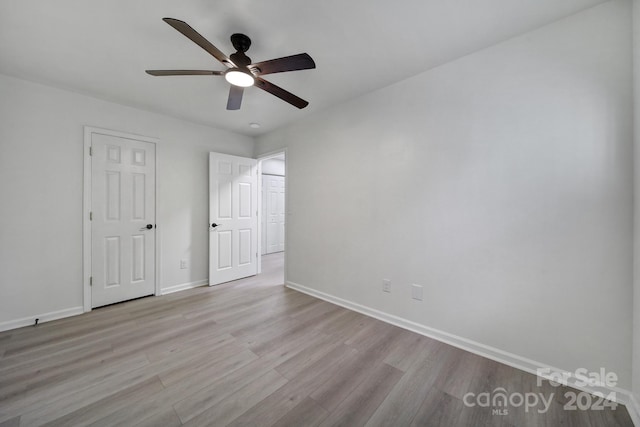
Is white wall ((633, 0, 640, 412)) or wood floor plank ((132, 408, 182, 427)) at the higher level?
white wall ((633, 0, 640, 412))

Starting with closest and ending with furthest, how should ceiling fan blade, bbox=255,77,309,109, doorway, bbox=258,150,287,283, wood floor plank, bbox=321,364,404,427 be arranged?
wood floor plank, bbox=321,364,404,427 → ceiling fan blade, bbox=255,77,309,109 → doorway, bbox=258,150,287,283


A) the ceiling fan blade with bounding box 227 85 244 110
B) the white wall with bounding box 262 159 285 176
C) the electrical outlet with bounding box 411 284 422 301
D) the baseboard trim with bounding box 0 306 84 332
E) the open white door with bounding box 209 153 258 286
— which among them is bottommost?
the baseboard trim with bounding box 0 306 84 332

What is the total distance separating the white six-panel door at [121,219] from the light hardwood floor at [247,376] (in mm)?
472

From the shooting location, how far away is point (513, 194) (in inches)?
70.4

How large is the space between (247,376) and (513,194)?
2372 millimetres

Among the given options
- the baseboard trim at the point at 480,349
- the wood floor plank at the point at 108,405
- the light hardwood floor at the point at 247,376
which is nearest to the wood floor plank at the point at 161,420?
the light hardwood floor at the point at 247,376

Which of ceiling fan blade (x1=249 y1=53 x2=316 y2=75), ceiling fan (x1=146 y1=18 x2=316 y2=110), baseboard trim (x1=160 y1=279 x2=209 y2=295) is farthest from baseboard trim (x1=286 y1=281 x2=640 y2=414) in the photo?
ceiling fan blade (x1=249 y1=53 x2=316 y2=75)

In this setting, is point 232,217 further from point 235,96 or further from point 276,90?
point 276,90

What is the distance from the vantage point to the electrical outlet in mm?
2262

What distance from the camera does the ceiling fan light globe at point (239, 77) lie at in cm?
176

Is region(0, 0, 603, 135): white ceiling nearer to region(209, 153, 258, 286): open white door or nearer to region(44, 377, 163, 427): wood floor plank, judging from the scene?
region(209, 153, 258, 286): open white door

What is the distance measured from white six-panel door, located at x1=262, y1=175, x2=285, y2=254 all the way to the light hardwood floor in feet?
12.4

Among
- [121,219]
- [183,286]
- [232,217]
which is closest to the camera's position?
[121,219]

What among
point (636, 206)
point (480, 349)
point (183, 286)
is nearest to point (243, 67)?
point (636, 206)
